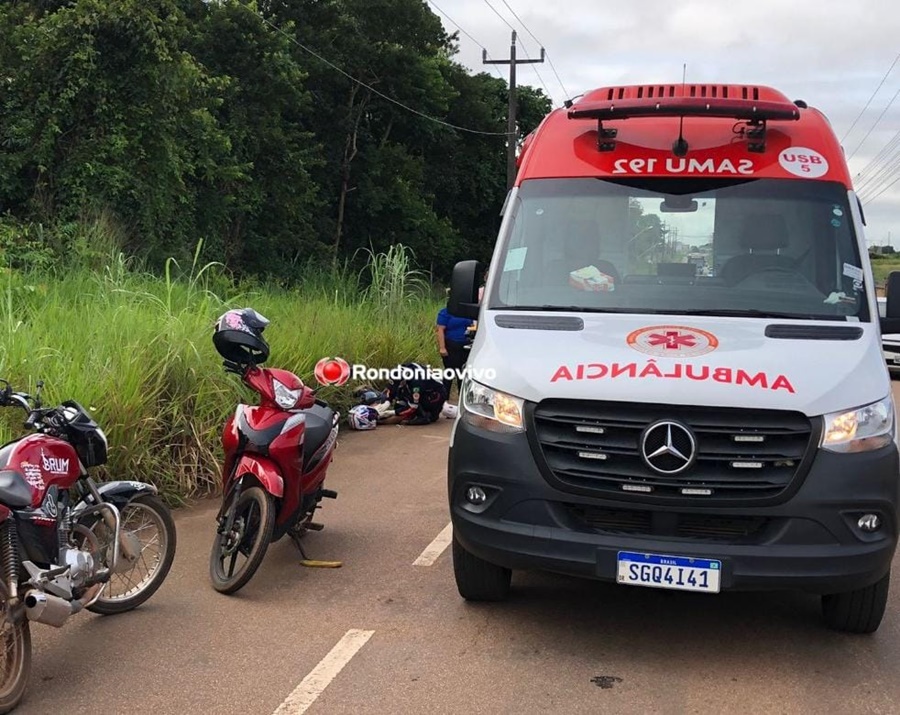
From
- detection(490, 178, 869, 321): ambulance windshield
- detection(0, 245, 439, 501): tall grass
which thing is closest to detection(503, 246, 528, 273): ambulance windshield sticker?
detection(490, 178, 869, 321): ambulance windshield

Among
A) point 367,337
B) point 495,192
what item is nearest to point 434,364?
point 367,337

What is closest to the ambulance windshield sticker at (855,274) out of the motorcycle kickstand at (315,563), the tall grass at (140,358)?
the motorcycle kickstand at (315,563)

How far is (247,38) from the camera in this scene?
2191cm

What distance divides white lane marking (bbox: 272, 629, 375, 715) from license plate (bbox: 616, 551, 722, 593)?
4.22 feet

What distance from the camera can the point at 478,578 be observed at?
459 cm

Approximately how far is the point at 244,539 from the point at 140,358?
2685 mm

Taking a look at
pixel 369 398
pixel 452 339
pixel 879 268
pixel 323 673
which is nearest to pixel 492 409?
pixel 323 673

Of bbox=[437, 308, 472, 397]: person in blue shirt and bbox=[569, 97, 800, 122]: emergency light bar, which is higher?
bbox=[569, 97, 800, 122]: emergency light bar

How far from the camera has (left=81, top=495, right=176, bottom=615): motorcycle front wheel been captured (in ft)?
15.1

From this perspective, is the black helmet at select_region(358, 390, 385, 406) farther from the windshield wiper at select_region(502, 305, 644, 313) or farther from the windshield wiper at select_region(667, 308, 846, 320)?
the windshield wiper at select_region(667, 308, 846, 320)

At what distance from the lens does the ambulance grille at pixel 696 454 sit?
3814mm

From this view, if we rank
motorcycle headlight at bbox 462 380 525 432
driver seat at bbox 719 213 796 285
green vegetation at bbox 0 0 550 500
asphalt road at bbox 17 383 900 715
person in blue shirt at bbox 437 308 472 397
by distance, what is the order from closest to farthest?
asphalt road at bbox 17 383 900 715, motorcycle headlight at bbox 462 380 525 432, driver seat at bbox 719 213 796 285, green vegetation at bbox 0 0 550 500, person in blue shirt at bbox 437 308 472 397

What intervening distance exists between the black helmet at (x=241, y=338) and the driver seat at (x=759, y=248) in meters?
2.63

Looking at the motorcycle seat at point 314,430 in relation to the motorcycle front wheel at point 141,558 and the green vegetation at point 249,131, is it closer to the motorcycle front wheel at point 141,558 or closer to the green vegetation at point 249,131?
the motorcycle front wheel at point 141,558
